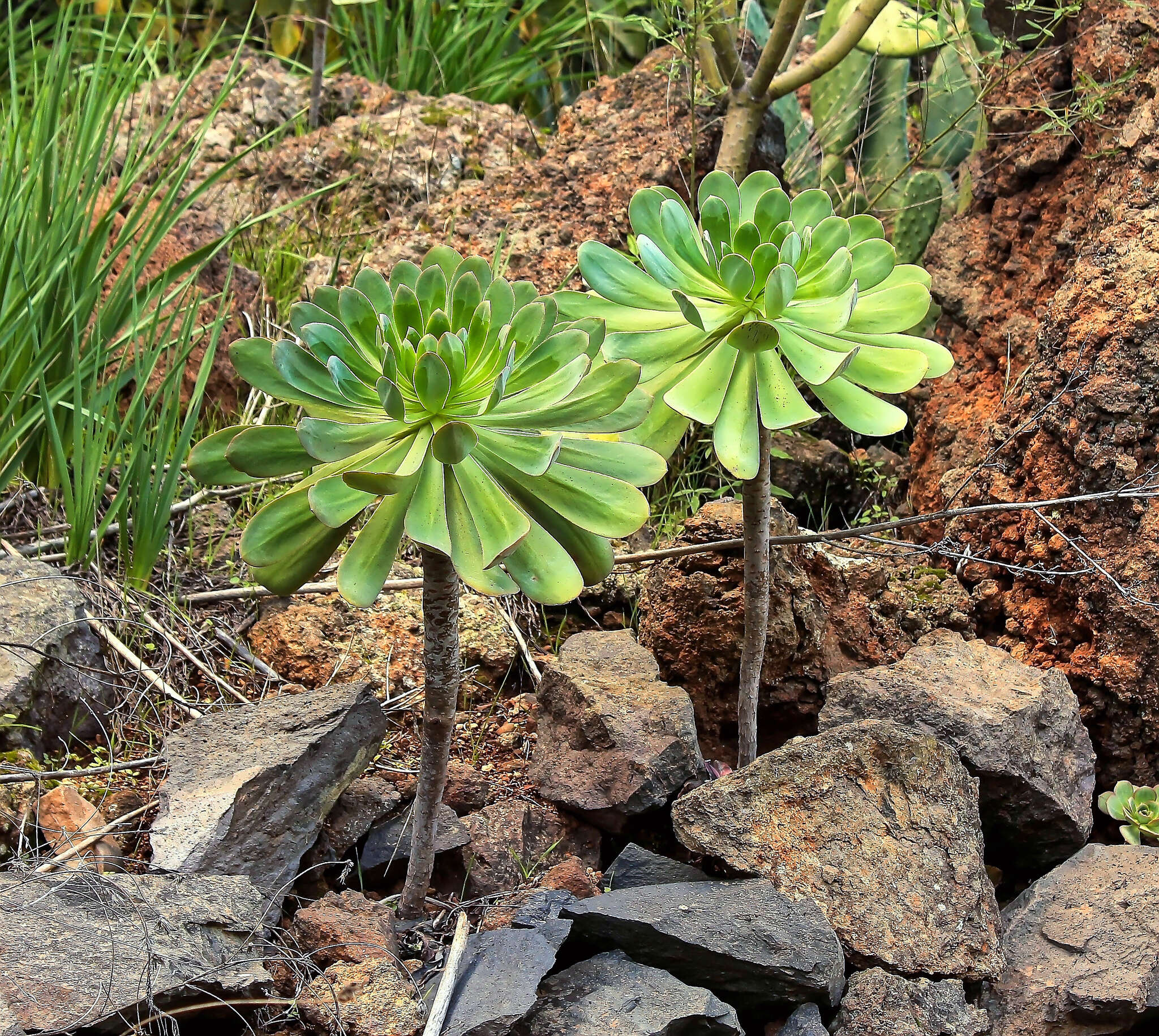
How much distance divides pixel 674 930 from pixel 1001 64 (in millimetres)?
2352

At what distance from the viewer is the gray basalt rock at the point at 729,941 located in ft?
4.87

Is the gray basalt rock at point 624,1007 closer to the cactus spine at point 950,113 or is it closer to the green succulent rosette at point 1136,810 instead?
the green succulent rosette at point 1136,810

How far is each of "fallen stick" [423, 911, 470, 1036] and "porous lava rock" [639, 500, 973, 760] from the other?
2.48 ft

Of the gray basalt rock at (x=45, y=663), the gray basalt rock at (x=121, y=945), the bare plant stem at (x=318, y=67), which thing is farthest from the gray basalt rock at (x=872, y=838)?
the bare plant stem at (x=318, y=67)

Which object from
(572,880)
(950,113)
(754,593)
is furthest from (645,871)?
(950,113)

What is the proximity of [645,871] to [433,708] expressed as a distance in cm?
47

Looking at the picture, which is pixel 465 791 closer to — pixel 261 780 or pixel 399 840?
pixel 399 840

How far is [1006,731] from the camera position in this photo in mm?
1877

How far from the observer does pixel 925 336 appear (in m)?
2.94

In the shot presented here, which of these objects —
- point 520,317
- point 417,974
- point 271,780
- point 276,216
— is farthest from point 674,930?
point 276,216

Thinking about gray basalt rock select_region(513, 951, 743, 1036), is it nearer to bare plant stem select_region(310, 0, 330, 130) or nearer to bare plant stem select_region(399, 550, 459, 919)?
bare plant stem select_region(399, 550, 459, 919)

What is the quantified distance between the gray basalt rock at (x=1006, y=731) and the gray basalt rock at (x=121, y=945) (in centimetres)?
102

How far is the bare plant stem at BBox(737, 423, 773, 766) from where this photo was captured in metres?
1.71

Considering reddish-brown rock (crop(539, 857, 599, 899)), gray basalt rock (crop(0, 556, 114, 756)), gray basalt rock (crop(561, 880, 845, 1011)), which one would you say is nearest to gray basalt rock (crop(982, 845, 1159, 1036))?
gray basalt rock (crop(561, 880, 845, 1011))
